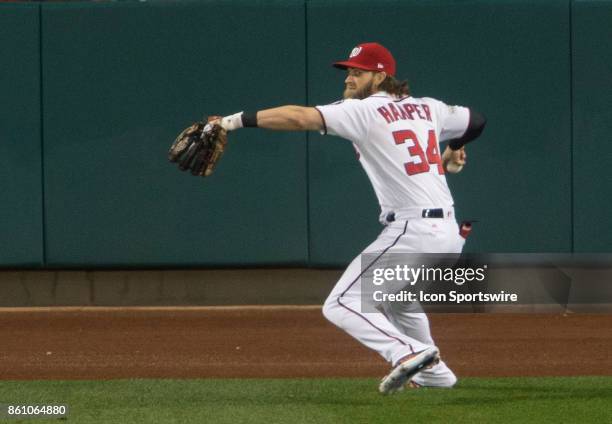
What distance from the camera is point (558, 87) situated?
1188 cm

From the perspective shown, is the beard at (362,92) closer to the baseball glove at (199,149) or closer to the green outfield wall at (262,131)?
the baseball glove at (199,149)

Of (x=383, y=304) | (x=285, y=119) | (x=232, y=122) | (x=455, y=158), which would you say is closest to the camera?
(x=285, y=119)

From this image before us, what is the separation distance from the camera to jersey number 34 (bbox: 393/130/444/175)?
7.31 m

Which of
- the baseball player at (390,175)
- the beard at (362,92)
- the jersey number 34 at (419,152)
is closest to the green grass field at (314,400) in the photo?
the baseball player at (390,175)

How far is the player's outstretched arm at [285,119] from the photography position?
6988mm

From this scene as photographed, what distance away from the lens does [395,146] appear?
730 cm

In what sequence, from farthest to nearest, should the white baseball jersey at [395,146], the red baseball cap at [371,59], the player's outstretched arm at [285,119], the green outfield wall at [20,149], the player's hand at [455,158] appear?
the green outfield wall at [20,149]
the player's hand at [455,158]
the red baseball cap at [371,59]
the white baseball jersey at [395,146]
the player's outstretched arm at [285,119]

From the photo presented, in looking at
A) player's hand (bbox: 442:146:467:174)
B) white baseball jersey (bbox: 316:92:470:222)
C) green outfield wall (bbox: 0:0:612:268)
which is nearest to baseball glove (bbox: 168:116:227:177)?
white baseball jersey (bbox: 316:92:470:222)

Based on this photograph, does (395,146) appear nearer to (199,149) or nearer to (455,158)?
(455,158)

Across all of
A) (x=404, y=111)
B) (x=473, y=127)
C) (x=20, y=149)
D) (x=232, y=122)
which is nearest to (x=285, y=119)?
(x=232, y=122)

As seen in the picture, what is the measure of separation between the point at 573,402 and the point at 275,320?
4277 mm

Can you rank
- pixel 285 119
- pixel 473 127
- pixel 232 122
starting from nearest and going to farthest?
pixel 285 119 → pixel 232 122 → pixel 473 127

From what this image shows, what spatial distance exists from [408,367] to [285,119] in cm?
131

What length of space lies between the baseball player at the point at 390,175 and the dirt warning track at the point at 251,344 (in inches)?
55.2
